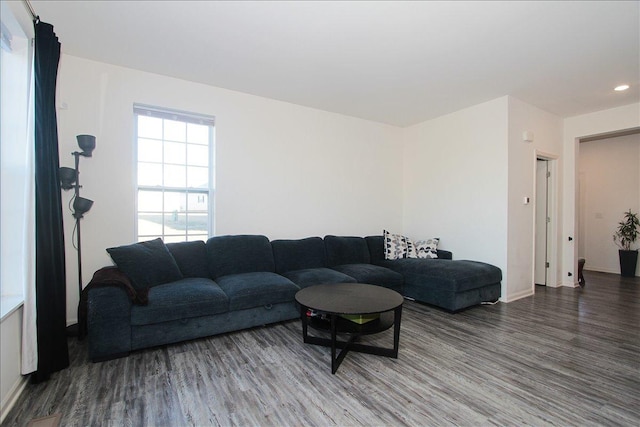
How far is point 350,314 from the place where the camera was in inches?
89.2

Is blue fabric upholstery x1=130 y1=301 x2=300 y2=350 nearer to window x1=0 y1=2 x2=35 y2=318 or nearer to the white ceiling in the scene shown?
window x1=0 y1=2 x2=35 y2=318

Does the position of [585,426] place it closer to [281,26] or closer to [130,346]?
[130,346]

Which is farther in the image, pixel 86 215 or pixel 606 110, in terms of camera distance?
pixel 606 110

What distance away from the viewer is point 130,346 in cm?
247

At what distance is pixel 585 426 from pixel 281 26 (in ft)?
11.4

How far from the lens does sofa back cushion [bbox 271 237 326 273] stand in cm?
393

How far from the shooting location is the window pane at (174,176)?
3621mm

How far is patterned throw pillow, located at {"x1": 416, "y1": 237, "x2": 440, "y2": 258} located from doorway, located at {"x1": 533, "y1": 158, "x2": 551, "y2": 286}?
1789 millimetres

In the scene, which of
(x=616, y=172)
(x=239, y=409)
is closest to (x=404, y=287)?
(x=239, y=409)

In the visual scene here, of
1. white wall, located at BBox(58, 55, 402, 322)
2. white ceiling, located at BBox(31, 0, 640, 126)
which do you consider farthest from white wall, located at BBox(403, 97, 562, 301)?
white wall, located at BBox(58, 55, 402, 322)

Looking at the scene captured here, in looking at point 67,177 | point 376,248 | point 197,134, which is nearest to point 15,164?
point 67,177

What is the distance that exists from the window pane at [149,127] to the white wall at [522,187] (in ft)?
14.9

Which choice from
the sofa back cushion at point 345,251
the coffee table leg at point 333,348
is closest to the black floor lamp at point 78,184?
the coffee table leg at point 333,348

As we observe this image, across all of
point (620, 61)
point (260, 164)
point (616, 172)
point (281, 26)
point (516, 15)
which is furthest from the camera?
point (616, 172)
